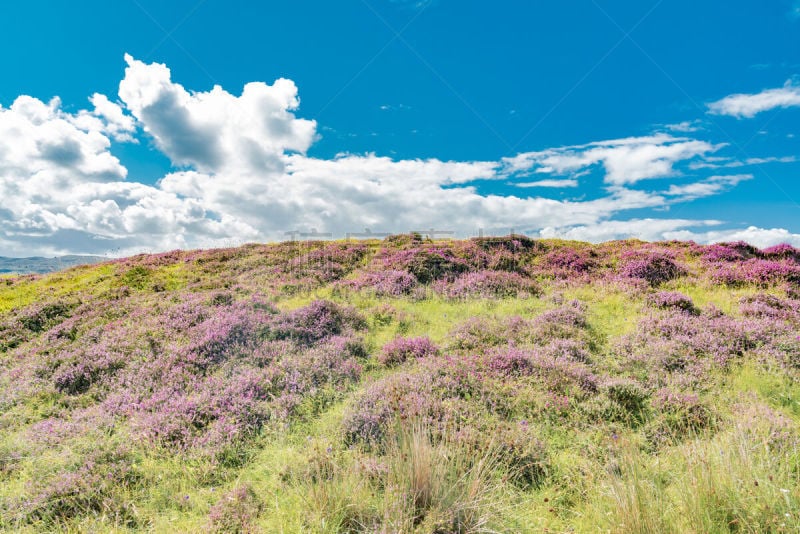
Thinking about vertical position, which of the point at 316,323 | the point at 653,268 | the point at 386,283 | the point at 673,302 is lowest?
the point at 316,323

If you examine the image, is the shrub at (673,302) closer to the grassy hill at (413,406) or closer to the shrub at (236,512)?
the grassy hill at (413,406)

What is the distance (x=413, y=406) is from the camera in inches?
253

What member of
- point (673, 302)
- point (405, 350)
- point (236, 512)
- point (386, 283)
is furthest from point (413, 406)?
point (673, 302)

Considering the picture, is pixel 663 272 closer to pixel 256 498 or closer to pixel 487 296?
pixel 487 296

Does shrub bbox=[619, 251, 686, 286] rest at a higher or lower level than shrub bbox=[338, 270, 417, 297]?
higher

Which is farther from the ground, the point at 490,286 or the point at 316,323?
the point at 490,286

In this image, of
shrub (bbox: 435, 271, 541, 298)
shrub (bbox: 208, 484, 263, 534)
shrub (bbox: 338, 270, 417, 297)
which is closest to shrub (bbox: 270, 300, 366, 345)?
shrub (bbox: 338, 270, 417, 297)

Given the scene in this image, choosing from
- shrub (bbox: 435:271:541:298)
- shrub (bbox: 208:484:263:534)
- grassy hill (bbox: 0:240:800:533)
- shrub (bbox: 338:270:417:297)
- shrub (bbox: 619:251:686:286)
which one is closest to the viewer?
grassy hill (bbox: 0:240:800:533)

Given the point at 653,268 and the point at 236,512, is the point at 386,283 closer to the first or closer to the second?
the point at 653,268

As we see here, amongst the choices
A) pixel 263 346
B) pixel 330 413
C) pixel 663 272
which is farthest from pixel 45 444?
pixel 663 272

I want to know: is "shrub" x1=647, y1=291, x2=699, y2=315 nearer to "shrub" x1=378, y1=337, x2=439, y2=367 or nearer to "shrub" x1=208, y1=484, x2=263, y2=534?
"shrub" x1=378, y1=337, x2=439, y2=367

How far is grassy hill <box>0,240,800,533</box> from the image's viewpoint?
429 cm

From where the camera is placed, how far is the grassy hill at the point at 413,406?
14.1ft

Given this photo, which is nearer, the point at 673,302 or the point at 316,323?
the point at 316,323
